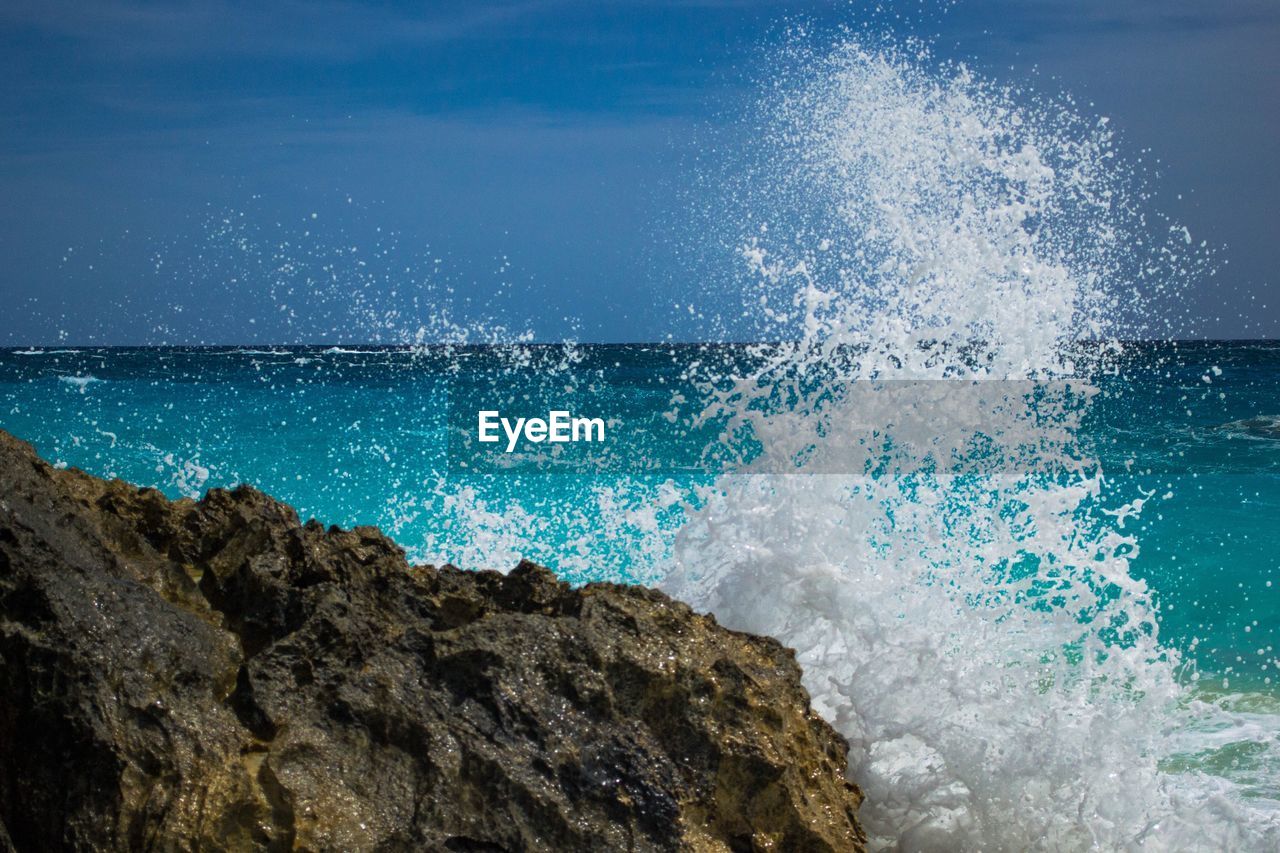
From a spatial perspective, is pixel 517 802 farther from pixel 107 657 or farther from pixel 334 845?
pixel 107 657

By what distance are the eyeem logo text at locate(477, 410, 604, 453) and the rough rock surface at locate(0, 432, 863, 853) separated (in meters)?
13.6

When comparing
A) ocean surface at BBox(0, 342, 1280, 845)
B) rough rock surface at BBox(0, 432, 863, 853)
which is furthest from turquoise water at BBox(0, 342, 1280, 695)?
rough rock surface at BBox(0, 432, 863, 853)

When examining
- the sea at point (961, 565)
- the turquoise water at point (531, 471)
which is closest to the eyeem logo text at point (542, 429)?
the turquoise water at point (531, 471)

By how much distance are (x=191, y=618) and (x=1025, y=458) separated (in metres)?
6.82

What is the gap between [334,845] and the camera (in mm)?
2242

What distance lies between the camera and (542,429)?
64.3 feet

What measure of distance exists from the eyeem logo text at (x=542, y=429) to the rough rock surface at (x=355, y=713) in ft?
44.7

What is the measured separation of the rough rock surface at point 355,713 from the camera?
225 centimetres

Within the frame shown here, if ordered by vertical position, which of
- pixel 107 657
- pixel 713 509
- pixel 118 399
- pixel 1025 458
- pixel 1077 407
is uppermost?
pixel 1077 407

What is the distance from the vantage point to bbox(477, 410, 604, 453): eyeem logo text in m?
17.7

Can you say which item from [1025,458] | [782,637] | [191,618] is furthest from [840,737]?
[1025,458]

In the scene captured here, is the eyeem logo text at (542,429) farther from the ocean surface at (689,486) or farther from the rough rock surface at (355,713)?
the rough rock surface at (355,713)

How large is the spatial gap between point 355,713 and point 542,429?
1719 cm

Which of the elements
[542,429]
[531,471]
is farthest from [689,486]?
[542,429]
